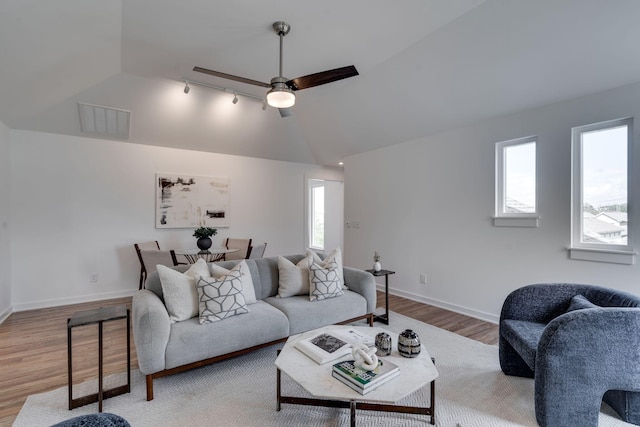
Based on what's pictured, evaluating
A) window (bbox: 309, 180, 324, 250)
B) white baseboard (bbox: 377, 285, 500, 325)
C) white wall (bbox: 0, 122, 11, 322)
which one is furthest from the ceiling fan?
window (bbox: 309, 180, 324, 250)

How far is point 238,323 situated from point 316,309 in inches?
29.6

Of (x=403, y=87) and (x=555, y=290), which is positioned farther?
(x=403, y=87)

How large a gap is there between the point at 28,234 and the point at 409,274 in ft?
17.2

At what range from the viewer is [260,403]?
211 centimetres

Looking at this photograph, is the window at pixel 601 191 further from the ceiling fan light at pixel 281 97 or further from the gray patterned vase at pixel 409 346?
the ceiling fan light at pixel 281 97

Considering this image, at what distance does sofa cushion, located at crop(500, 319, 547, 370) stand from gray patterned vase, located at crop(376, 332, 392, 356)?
3.00 feet

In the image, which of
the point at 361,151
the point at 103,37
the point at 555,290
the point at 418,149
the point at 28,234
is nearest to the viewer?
the point at 555,290

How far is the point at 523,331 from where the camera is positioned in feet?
7.33

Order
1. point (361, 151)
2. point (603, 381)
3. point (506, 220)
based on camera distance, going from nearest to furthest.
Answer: point (603, 381)
point (506, 220)
point (361, 151)

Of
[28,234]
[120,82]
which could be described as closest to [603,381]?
[120,82]

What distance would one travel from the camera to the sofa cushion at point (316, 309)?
2.79m

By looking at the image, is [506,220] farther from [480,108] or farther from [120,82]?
[120,82]

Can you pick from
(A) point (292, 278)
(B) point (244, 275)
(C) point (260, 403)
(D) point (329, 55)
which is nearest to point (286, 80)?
(D) point (329, 55)

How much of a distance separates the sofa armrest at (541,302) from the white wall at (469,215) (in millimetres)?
936
